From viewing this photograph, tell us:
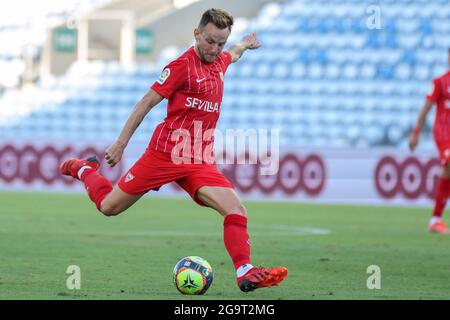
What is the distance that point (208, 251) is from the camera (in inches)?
379

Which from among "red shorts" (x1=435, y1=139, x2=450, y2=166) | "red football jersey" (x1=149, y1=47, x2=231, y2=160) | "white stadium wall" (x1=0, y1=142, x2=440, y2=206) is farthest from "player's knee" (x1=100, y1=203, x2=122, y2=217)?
"white stadium wall" (x1=0, y1=142, x2=440, y2=206)

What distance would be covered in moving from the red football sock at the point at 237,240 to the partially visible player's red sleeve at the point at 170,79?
92 cm

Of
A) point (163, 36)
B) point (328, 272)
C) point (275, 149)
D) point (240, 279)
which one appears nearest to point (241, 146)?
point (275, 149)

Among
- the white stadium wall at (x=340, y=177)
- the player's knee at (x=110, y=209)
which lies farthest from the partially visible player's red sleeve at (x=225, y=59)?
the white stadium wall at (x=340, y=177)

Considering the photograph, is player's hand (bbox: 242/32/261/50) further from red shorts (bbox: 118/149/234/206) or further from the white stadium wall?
the white stadium wall

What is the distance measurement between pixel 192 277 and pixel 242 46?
2.29 m

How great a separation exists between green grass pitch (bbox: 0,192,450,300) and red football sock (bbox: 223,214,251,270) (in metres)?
0.23

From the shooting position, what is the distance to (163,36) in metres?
29.5

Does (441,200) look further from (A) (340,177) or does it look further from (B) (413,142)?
(A) (340,177)

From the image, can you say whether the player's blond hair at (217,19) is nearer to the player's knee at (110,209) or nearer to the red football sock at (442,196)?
the player's knee at (110,209)

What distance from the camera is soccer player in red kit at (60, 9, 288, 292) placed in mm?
6812

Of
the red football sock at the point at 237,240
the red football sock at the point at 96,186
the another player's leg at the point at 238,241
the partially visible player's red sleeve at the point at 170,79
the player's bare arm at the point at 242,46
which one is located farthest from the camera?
the player's bare arm at the point at 242,46

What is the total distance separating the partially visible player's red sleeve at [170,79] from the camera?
6.86m
